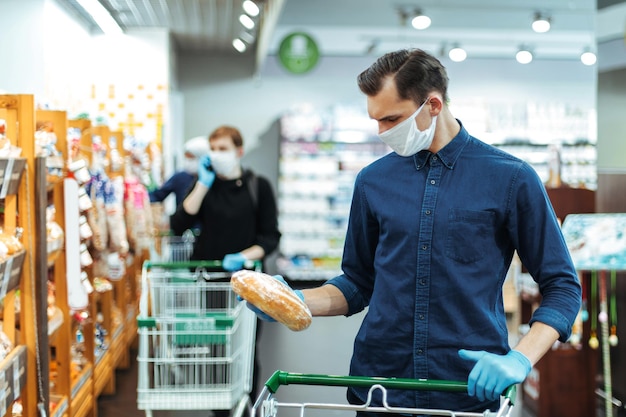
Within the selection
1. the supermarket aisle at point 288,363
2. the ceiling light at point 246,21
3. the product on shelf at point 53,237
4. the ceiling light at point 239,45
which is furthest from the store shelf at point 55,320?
the ceiling light at point 239,45

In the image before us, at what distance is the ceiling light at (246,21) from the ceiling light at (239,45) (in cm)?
152

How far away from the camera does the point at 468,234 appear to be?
85.0 inches

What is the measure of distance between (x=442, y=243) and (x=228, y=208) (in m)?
2.77

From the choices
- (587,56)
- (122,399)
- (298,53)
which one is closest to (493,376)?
(122,399)

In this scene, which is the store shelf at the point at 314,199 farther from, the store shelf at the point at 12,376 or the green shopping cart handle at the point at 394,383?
the green shopping cart handle at the point at 394,383

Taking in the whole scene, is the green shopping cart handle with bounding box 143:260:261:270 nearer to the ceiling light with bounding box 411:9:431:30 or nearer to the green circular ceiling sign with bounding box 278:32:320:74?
the ceiling light with bounding box 411:9:431:30

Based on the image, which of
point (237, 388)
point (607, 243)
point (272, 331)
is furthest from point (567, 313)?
point (272, 331)

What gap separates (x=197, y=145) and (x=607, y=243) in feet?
13.8

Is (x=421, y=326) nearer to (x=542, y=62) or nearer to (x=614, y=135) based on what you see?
(x=614, y=135)

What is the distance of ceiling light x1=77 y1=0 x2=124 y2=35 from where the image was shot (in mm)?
8252

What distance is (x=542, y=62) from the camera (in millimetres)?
14398

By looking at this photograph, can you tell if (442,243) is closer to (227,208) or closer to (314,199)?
(227,208)

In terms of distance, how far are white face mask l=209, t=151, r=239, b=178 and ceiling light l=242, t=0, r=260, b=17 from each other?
4159 millimetres

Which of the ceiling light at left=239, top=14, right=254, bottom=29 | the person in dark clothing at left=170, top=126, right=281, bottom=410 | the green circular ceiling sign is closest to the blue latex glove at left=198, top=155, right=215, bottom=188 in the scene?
the person in dark clothing at left=170, top=126, right=281, bottom=410
